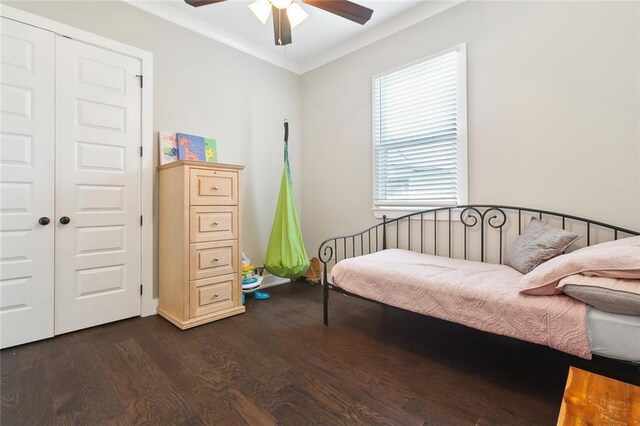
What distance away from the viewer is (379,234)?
115 inches

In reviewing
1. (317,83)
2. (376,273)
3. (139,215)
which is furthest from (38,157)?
(317,83)

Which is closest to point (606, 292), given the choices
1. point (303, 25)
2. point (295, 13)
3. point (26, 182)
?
point (295, 13)

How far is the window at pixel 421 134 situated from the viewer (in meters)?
2.38

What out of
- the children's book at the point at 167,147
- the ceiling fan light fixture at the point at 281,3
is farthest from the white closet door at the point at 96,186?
the ceiling fan light fixture at the point at 281,3

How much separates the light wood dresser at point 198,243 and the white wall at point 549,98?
6.53 feet

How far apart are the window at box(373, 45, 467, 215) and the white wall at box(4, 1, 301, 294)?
1198mm

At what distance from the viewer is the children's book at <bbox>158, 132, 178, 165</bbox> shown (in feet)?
8.24

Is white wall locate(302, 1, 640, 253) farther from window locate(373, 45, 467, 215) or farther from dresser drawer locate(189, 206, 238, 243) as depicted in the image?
dresser drawer locate(189, 206, 238, 243)

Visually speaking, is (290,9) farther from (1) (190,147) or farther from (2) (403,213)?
(2) (403,213)

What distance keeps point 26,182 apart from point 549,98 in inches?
141

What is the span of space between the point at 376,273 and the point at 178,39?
268cm

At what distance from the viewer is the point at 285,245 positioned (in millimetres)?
2949

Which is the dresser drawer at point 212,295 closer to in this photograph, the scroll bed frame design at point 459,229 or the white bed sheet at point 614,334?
the scroll bed frame design at point 459,229

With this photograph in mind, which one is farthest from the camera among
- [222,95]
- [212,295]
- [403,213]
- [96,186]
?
[222,95]
